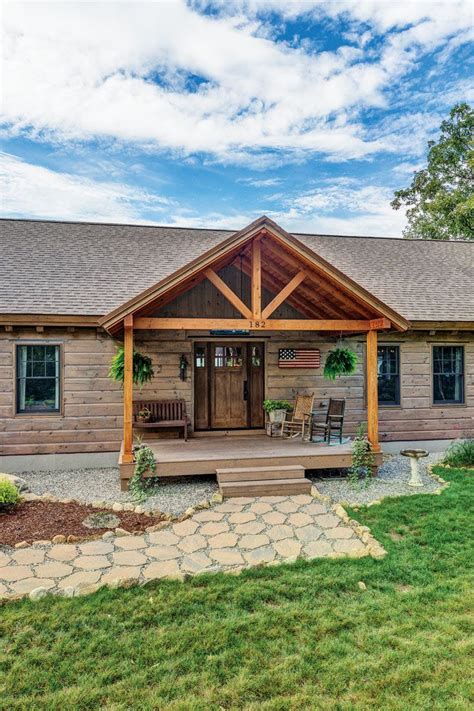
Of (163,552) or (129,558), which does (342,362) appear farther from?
(129,558)

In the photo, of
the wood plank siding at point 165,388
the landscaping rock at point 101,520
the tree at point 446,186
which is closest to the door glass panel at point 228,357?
the wood plank siding at point 165,388

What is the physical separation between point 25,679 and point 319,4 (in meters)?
13.8

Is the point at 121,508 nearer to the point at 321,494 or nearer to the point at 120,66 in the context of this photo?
the point at 321,494

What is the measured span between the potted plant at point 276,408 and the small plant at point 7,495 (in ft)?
15.0

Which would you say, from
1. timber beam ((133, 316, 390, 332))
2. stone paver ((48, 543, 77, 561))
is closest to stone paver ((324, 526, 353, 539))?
stone paver ((48, 543, 77, 561))

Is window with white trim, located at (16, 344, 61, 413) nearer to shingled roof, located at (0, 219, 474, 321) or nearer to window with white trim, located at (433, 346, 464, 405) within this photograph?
shingled roof, located at (0, 219, 474, 321)

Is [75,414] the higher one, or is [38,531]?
[75,414]

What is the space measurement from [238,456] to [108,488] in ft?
6.82

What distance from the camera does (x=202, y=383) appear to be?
877 centimetres

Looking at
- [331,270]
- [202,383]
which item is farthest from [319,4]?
[202,383]

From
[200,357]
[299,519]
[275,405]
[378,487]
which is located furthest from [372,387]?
[200,357]

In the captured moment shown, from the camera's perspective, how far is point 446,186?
22766 mm

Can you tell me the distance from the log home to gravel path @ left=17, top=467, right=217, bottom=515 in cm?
31

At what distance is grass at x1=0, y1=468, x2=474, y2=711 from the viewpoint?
7.90ft
